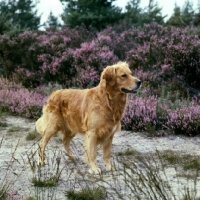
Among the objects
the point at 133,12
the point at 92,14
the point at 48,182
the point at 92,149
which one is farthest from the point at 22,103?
the point at 133,12

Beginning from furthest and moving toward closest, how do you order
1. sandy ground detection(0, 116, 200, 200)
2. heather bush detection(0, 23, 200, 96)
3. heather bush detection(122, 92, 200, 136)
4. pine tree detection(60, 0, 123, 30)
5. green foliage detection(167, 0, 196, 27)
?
1. green foliage detection(167, 0, 196, 27)
2. pine tree detection(60, 0, 123, 30)
3. heather bush detection(0, 23, 200, 96)
4. heather bush detection(122, 92, 200, 136)
5. sandy ground detection(0, 116, 200, 200)

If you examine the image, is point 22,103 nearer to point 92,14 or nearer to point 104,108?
point 104,108

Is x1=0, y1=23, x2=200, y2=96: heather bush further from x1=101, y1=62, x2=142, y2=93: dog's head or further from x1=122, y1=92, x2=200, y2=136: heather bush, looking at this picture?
x1=101, y1=62, x2=142, y2=93: dog's head

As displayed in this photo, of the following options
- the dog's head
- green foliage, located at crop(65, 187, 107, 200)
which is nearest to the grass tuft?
green foliage, located at crop(65, 187, 107, 200)

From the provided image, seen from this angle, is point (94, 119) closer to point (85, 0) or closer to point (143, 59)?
point (143, 59)

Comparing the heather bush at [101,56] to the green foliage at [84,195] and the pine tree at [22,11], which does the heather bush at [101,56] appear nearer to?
the green foliage at [84,195]

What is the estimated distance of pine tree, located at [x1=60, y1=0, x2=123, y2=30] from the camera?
1902cm

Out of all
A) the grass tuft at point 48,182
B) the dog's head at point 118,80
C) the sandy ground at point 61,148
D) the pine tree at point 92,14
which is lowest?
the sandy ground at point 61,148

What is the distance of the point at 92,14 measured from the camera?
1886 centimetres

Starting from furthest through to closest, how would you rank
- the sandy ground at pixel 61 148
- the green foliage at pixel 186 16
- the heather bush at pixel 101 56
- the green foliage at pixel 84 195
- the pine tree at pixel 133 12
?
1. the green foliage at pixel 186 16
2. the pine tree at pixel 133 12
3. the heather bush at pixel 101 56
4. the sandy ground at pixel 61 148
5. the green foliage at pixel 84 195

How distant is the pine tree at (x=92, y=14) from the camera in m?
19.0

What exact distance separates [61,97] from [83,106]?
561mm

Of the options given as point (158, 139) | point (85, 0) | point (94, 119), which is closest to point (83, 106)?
point (94, 119)

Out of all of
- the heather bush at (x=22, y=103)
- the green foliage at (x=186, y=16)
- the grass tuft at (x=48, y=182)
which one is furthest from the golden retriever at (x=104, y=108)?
the green foliage at (x=186, y=16)
